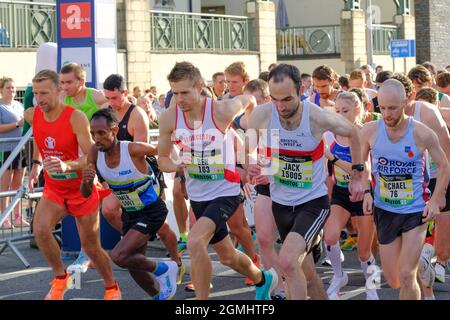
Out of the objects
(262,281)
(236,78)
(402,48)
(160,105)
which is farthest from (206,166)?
(402,48)

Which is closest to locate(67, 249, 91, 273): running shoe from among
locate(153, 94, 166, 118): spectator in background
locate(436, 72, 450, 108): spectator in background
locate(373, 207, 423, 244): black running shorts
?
locate(373, 207, 423, 244): black running shorts

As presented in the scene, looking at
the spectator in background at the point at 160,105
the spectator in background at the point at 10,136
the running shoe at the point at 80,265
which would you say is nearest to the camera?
the running shoe at the point at 80,265

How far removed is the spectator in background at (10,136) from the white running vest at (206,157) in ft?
13.1

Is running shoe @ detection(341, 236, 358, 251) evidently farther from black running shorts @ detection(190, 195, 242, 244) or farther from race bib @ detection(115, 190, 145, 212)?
black running shorts @ detection(190, 195, 242, 244)

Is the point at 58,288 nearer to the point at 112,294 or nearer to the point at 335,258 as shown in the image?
the point at 112,294

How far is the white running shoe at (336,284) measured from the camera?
29.6 feet

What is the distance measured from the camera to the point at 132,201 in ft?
28.3

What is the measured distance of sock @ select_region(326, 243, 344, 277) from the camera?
9.23 metres

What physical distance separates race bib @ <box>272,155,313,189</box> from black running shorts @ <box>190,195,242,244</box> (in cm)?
51

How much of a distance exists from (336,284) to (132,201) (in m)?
2.02

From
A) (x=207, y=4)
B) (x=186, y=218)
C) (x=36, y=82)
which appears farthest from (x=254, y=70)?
(x=36, y=82)

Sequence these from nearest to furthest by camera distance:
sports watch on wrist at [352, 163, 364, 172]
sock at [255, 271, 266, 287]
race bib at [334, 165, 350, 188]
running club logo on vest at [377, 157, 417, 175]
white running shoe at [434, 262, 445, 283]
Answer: running club logo on vest at [377, 157, 417, 175] → sports watch on wrist at [352, 163, 364, 172] → sock at [255, 271, 266, 287] → race bib at [334, 165, 350, 188] → white running shoe at [434, 262, 445, 283]

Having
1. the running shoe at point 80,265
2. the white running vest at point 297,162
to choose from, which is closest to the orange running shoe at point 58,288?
the running shoe at point 80,265

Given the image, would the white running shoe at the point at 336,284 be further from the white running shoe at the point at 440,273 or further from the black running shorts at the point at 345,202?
the white running shoe at the point at 440,273
